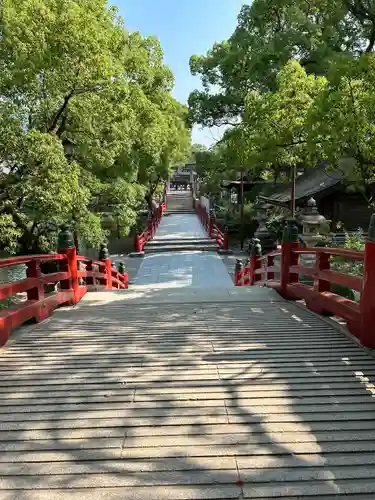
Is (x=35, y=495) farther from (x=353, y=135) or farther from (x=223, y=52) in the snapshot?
(x=223, y=52)

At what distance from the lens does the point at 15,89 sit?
26.4 ft

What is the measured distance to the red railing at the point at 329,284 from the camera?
3.99 m

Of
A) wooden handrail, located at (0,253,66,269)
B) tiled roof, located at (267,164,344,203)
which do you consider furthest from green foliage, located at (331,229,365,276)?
wooden handrail, located at (0,253,66,269)

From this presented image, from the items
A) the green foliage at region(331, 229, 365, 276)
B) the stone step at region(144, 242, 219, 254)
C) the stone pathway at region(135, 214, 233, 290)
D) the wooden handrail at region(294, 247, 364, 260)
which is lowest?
the stone pathway at region(135, 214, 233, 290)

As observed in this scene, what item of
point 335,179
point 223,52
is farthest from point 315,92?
point 223,52

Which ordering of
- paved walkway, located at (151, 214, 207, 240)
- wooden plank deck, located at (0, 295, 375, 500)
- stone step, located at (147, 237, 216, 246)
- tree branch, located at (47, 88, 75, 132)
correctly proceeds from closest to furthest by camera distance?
wooden plank deck, located at (0, 295, 375, 500) < tree branch, located at (47, 88, 75, 132) < stone step, located at (147, 237, 216, 246) < paved walkway, located at (151, 214, 207, 240)

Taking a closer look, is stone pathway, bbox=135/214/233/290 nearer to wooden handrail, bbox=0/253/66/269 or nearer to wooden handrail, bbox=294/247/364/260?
wooden handrail, bbox=294/247/364/260

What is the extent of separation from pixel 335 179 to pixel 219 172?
15218mm

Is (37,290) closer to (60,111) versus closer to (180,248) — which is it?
(60,111)

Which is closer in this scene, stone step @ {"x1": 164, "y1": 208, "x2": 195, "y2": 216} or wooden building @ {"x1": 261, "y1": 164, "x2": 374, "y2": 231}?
wooden building @ {"x1": 261, "y1": 164, "x2": 374, "y2": 231}

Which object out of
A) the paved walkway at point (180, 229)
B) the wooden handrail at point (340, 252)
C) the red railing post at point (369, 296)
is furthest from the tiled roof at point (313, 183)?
the red railing post at point (369, 296)

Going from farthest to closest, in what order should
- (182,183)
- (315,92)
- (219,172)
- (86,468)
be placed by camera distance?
(182,183) < (219,172) < (315,92) < (86,468)

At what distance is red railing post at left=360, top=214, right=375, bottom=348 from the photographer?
3.95 m

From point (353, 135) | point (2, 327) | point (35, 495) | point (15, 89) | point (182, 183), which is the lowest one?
point (35, 495)
